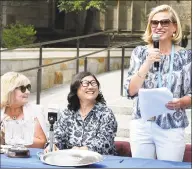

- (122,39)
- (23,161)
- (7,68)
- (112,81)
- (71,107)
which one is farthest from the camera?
(122,39)

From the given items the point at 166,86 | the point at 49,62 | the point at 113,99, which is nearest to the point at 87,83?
the point at 166,86

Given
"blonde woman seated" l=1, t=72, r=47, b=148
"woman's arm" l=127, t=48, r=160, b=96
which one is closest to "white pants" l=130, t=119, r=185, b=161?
"woman's arm" l=127, t=48, r=160, b=96

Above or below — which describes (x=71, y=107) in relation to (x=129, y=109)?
above

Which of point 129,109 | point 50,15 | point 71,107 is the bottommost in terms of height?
point 129,109

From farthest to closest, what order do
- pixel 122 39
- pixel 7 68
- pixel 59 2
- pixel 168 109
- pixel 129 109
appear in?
pixel 122 39 < pixel 59 2 < pixel 7 68 < pixel 129 109 < pixel 168 109

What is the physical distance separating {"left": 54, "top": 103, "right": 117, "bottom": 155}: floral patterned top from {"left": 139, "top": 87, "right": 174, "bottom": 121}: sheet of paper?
1.75ft

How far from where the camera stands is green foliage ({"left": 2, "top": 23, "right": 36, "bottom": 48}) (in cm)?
998

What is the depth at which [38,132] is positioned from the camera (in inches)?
156

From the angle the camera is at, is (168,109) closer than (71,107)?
Yes

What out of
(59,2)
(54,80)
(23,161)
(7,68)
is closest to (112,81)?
(54,80)

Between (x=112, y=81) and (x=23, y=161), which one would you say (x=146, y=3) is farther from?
(x=23, y=161)

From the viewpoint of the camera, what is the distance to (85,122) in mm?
3846

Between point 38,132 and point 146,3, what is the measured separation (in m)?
9.55

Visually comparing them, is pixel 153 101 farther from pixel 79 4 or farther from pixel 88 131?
pixel 79 4
